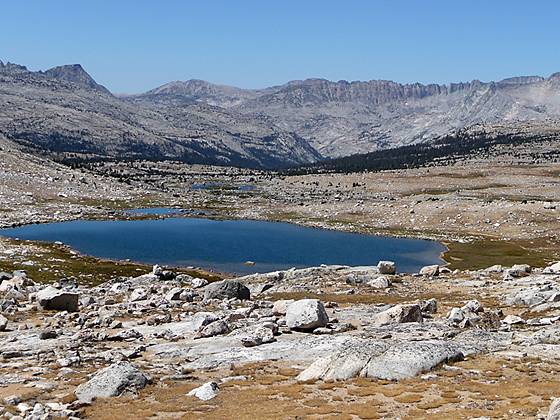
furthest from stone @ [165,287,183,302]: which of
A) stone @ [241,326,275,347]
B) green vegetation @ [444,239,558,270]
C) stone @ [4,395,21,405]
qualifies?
green vegetation @ [444,239,558,270]

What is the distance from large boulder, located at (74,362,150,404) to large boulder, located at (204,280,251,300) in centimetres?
2599

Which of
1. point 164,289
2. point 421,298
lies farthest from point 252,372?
point 164,289

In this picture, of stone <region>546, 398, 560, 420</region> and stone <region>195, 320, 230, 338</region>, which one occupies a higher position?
stone <region>546, 398, 560, 420</region>

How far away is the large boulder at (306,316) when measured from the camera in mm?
42312

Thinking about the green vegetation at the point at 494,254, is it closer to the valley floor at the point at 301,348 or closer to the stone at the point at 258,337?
the valley floor at the point at 301,348

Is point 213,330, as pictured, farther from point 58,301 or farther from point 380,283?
point 380,283

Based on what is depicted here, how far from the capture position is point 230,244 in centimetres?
14600

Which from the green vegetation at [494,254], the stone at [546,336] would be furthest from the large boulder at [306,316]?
the green vegetation at [494,254]

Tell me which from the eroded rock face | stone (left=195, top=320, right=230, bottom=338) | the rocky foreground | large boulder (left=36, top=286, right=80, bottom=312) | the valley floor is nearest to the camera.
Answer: the rocky foreground

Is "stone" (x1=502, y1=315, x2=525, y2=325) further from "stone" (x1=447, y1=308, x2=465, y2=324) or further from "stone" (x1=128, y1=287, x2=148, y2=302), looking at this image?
"stone" (x1=128, y1=287, x2=148, y2=302)

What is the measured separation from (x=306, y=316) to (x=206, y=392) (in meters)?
13.8

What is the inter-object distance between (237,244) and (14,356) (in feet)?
354

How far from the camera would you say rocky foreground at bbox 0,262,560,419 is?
1089 inches

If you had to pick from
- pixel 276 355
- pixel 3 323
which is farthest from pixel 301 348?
pixel 3 323
